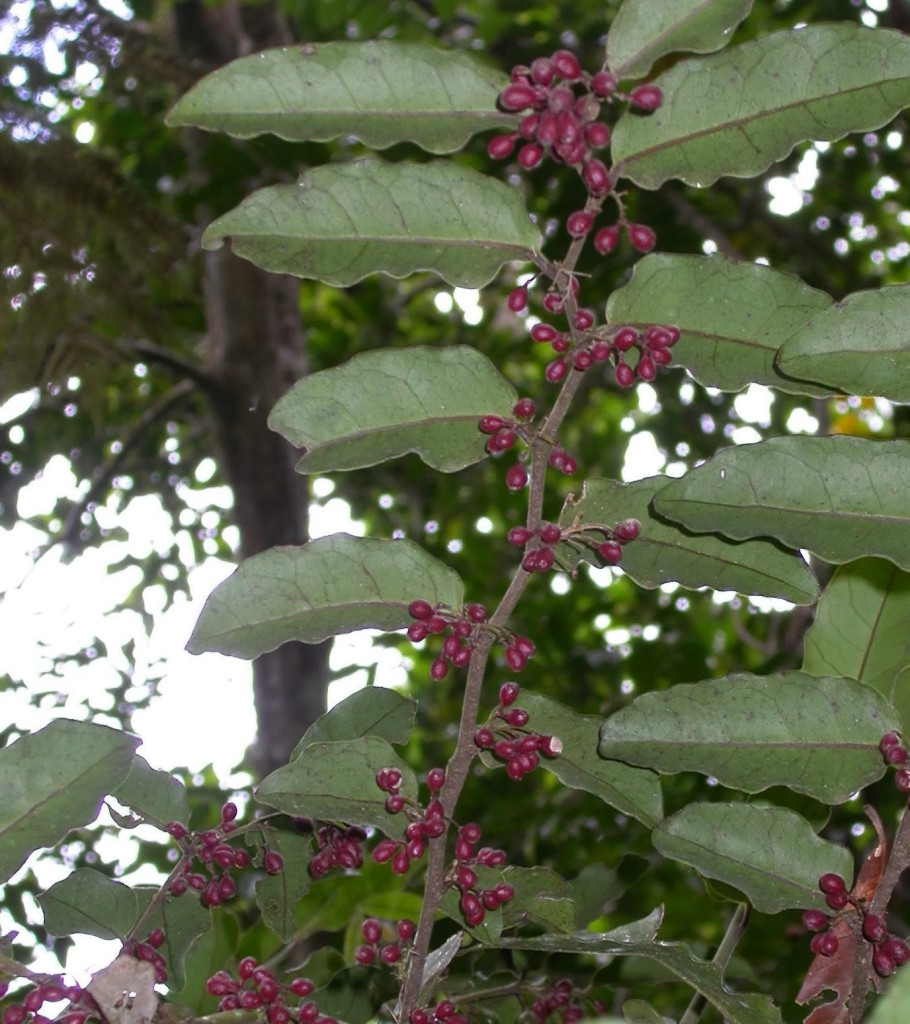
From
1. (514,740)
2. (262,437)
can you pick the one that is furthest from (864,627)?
(262,437)

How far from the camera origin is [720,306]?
914mm

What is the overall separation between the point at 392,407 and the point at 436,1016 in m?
0.47

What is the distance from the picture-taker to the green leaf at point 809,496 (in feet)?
2.76

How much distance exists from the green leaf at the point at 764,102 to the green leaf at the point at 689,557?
25 centimetres

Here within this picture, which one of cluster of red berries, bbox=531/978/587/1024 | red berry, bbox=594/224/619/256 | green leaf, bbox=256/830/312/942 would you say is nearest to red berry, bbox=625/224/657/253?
red berry, bbox=594/224/619/256

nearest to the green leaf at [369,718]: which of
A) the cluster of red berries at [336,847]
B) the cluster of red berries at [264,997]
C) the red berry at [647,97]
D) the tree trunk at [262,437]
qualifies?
the cluster of red berries at [336,847]

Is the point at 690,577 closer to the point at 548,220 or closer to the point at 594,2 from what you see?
the point at 548,220

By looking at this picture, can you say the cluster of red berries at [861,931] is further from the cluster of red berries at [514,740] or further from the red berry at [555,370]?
the red berry at [555,370]

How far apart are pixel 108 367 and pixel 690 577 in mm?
2051

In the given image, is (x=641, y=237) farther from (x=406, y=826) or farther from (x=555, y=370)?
(x=406, y=826)

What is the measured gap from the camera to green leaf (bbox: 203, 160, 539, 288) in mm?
911

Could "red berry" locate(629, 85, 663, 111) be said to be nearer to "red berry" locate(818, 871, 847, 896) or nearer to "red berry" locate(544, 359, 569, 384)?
"red berry" locate(544, 359, 569, 384)

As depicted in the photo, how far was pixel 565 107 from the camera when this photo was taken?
87 cm

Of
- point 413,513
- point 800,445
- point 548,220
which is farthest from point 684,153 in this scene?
point 413,513
